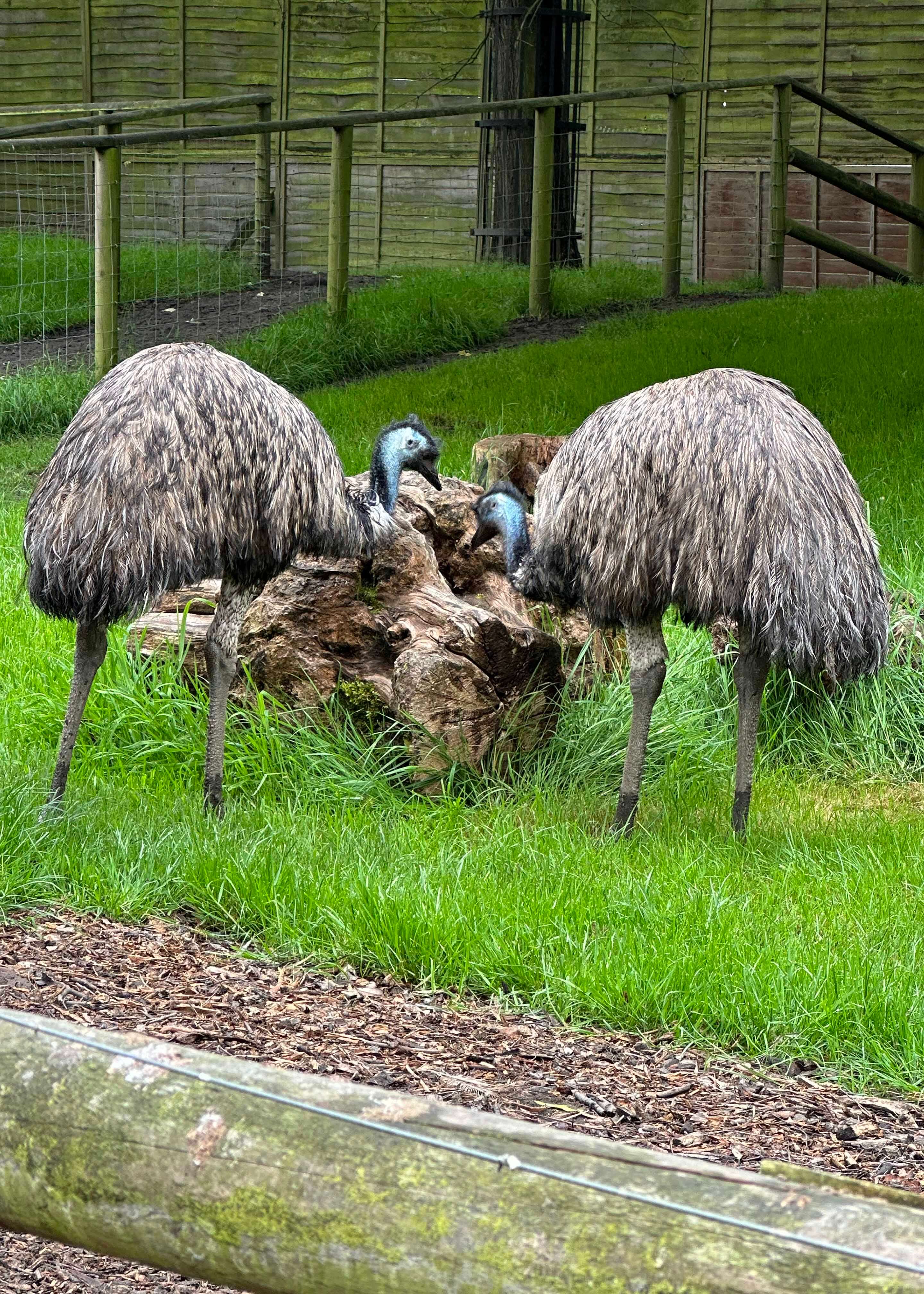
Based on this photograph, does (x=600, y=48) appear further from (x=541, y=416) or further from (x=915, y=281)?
(x=541, y=416)

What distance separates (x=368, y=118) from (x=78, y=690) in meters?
7.97

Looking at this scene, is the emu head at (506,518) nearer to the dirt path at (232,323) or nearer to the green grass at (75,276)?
the dirt path at (232,323)

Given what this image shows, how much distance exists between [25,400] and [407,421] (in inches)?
212

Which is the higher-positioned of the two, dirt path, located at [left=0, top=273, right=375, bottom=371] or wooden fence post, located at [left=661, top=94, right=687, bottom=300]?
wooden fence post, located at [left=661, top=94, right=687, bottom=300]

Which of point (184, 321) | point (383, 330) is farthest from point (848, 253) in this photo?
point (184, 321)

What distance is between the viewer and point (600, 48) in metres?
17.9

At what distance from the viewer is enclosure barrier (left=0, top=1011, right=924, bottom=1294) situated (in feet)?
5.41

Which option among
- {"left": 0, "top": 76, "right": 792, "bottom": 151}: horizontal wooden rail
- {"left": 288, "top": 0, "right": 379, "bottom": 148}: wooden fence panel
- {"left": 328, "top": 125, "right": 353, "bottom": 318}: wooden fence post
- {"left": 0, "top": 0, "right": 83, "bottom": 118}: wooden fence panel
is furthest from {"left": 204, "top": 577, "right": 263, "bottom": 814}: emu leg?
{"left": 0, "top": 0, "right": 83, "bottom": 118}: wooden fence panel

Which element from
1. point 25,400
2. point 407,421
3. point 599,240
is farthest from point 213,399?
point 599,240

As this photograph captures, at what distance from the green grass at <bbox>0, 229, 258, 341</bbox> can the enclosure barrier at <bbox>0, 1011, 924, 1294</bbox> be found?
11454mm

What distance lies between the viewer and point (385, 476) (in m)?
6.54

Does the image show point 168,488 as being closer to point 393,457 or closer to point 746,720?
point 393,457

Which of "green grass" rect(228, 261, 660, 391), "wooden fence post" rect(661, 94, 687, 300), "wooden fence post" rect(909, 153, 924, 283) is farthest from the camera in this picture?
"wooden fence post" rect(909, 153, 924, 283)

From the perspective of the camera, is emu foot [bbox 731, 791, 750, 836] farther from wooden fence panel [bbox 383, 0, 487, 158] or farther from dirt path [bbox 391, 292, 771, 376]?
wooden fence panel [bbox 383, 0, 487, 158]
